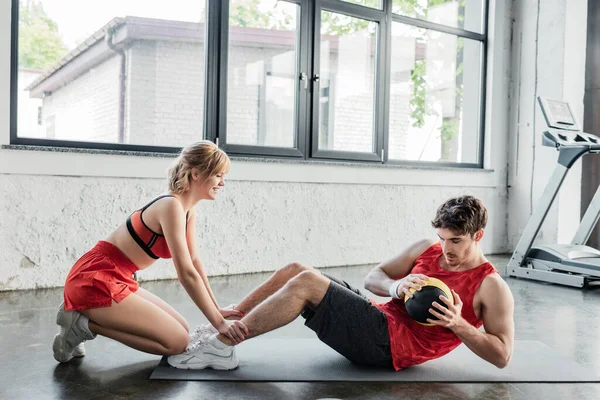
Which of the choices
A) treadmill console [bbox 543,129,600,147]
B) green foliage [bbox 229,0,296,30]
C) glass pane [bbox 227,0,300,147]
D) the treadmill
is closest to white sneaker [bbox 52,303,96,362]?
glass pane [bbox 227,0,300,147]

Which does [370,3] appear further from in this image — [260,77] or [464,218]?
[464,218]

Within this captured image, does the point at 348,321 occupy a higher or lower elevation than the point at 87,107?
lower

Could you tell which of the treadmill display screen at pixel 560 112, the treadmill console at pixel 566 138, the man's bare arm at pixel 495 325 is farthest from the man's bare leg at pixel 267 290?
the treadmill display screen at pixel 560 112

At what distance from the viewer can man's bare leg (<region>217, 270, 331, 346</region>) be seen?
2.39 m

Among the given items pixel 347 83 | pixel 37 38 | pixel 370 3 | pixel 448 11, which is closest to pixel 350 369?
pixel 37 38

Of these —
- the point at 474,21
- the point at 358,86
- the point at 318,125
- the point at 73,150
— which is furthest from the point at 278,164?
the point at 474,21

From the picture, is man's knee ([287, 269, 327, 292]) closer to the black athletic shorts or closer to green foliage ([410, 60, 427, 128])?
the black athletic shorts

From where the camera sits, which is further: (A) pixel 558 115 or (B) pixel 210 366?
(A) pixel 558 115

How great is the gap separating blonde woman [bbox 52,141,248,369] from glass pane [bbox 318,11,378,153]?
3.35 m

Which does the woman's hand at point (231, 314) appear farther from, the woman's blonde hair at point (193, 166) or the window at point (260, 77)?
the window at point (260, 77)

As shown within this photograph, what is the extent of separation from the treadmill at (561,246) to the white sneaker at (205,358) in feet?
11.4

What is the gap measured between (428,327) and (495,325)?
27 cm

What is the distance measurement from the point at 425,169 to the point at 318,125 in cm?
142

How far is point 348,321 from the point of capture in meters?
2.40
